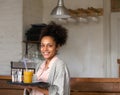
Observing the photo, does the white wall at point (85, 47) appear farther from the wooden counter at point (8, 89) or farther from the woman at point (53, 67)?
the woman at point (53, 67)

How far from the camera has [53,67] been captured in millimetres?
2025

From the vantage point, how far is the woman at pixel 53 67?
6.55 ft

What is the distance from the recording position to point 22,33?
5004 mm

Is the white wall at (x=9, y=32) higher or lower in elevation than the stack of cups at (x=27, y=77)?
higher

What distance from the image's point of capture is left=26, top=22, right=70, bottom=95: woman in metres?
2.00

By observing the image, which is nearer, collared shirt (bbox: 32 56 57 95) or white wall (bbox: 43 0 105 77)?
collared shirt (bbox: 32 56 57 95)

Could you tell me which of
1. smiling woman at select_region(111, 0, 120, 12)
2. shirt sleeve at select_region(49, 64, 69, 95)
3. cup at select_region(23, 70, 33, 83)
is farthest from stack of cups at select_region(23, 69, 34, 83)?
smiling woman at select_region(111, 0, 120, 12)

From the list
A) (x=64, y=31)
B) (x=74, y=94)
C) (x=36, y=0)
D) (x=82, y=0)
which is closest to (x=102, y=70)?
(x=82, y=0)

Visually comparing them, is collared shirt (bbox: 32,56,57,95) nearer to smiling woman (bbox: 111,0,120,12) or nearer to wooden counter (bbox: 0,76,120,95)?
wooden counter (bbox: 0,76,120,95)

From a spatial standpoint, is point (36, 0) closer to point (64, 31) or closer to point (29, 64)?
point (29, 64)

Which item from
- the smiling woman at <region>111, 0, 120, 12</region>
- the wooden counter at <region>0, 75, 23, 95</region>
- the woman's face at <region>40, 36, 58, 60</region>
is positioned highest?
the smiling woman at <region>111, 0, 120, 12</region>

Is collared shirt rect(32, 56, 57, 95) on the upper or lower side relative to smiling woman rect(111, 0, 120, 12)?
lower

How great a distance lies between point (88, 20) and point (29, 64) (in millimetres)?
1817

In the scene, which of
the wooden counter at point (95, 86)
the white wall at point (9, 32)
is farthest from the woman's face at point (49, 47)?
the white wall at point (9, 32)
